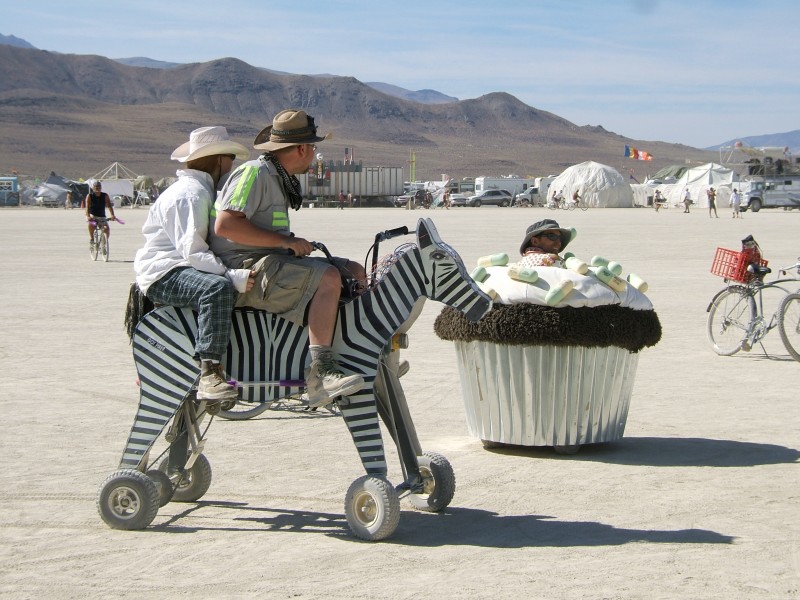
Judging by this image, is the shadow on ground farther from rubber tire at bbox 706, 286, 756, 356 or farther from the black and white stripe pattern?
rubber tire at bbox 706, 286, 756, 356

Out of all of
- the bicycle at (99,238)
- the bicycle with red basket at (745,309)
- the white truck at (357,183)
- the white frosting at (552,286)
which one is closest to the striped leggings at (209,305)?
the white frosting at (552,286)

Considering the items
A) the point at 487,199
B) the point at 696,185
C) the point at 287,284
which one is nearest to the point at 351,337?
the point at 287,284

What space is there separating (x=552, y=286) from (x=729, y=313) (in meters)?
5.41

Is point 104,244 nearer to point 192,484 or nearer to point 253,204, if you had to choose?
point 192,484

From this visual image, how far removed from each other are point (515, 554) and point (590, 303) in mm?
2317

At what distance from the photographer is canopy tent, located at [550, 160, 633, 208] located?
295 ft

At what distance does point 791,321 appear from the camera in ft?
38.5

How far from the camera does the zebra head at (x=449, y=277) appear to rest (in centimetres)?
607

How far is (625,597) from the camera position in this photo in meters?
5.05

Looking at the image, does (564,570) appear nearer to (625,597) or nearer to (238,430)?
(625,597)

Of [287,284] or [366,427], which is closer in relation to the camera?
[287,284]

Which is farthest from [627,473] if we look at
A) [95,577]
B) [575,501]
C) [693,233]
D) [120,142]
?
[120,142]

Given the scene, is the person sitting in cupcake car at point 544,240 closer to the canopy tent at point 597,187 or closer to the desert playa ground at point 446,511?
the desert playa ground at point 446,511

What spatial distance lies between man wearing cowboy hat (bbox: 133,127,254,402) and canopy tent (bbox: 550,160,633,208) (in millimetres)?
84595
